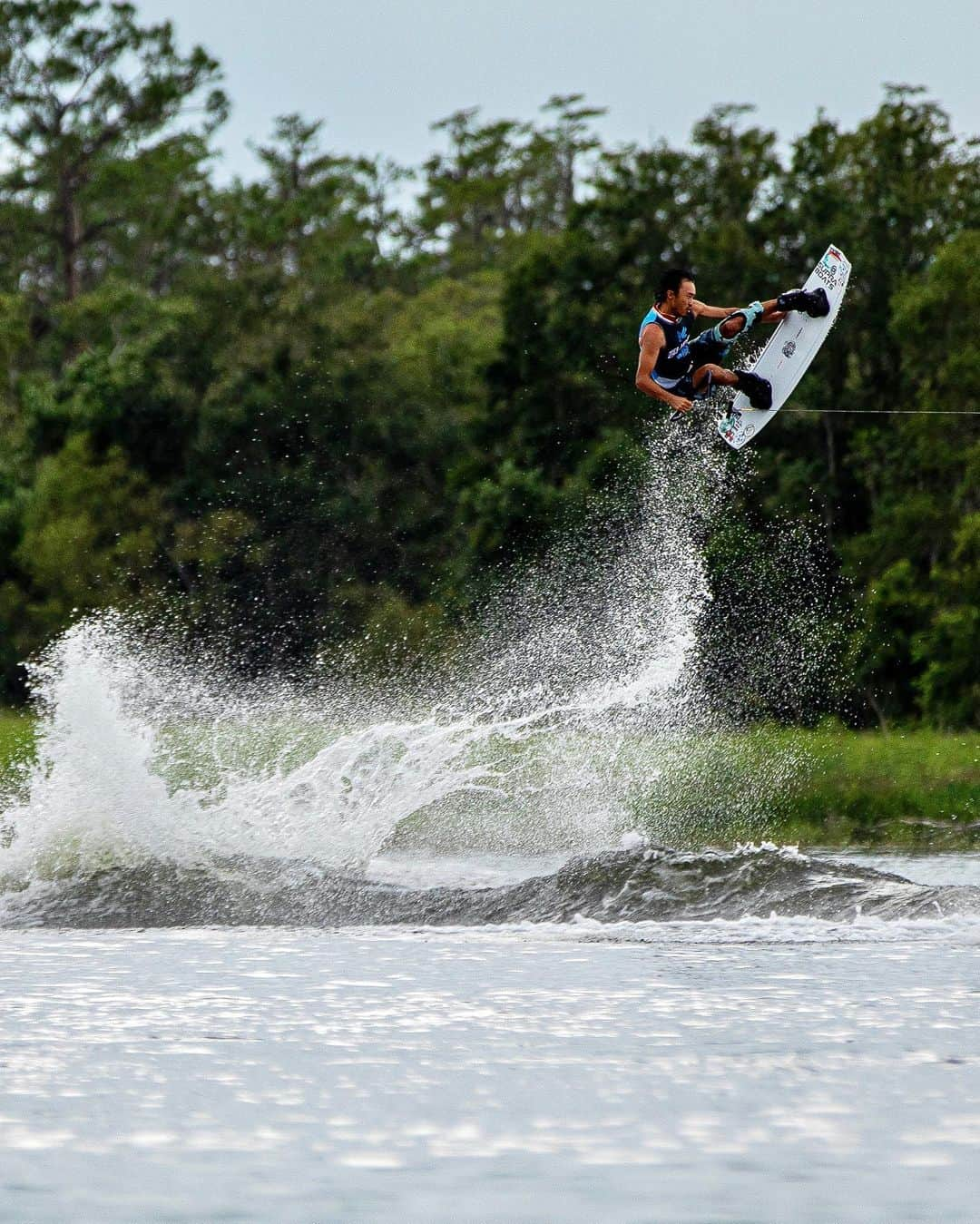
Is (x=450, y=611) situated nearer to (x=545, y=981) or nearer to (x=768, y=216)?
(x=768, y=216)

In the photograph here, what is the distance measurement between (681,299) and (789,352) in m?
1.72

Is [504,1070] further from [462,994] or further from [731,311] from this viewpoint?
[731,311]

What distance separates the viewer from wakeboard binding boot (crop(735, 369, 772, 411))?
528 inches

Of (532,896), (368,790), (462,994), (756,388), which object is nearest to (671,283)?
(756,388)

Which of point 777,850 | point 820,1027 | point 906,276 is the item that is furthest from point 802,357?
point 906,276

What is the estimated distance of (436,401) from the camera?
131 feet

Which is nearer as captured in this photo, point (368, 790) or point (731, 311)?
point (731, 311)

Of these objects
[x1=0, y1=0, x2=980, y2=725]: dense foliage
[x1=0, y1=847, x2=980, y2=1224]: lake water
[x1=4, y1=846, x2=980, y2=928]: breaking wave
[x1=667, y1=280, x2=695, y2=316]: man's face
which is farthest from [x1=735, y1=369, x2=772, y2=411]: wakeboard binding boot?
[x1=0, y1=0, x2=980, y2=725]: dense foliage

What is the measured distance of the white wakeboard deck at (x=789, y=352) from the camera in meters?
13.7

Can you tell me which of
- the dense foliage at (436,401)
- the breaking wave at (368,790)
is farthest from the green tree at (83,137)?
the breaking wave at (368,790)

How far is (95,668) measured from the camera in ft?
49.9

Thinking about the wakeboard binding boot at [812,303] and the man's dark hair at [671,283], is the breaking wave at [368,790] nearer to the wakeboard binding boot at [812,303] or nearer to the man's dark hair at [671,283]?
the wakeboard binding boot at [812,303]

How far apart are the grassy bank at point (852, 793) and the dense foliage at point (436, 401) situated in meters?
5.86

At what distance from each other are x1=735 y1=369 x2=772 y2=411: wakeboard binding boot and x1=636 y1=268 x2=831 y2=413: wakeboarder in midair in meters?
0.48
